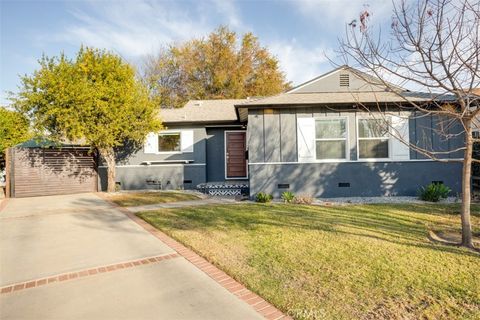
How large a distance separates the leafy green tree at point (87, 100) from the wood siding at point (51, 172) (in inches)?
67.7

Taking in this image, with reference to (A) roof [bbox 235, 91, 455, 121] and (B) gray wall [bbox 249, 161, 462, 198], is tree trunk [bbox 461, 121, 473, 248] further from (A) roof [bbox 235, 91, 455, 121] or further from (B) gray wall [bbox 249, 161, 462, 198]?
(B) gray wall [bbox 249, 161, 462, 198]

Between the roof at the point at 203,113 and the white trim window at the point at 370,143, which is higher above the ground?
the roof at the point at 203,113

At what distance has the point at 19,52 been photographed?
10141mm

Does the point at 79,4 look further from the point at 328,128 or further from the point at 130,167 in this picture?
the point at 328,128

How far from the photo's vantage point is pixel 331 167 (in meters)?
9.54

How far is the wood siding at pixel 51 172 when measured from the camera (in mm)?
11352

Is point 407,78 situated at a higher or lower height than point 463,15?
lower

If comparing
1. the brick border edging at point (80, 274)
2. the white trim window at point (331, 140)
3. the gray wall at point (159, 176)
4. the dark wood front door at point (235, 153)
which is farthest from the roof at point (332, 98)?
the brick border edging at point (80, 274)

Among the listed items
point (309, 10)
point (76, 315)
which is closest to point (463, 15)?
point (309, 10)

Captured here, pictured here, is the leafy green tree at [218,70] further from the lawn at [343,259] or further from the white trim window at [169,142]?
the lawn at [343,259]

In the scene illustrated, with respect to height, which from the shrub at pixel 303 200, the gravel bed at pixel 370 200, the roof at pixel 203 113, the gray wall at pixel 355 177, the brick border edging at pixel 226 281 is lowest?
the brick border edging at pixel 226 281

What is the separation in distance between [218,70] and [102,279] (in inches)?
972

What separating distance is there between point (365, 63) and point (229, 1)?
8.32 meters

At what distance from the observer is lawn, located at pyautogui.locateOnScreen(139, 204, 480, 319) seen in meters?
2.74
